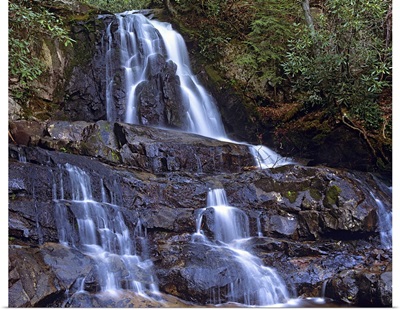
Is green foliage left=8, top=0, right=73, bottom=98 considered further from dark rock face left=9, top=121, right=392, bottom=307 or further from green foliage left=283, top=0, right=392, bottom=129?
green foliage left=283, top=0, right=392, bottom=129

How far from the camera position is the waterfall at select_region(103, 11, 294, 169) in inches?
430

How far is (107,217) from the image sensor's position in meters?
6.69

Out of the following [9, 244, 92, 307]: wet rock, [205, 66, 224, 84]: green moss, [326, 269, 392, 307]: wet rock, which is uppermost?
[205, 66, 224, 84]: green moss

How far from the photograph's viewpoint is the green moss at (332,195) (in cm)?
789

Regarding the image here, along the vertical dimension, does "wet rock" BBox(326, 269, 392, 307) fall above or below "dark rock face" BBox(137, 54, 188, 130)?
below

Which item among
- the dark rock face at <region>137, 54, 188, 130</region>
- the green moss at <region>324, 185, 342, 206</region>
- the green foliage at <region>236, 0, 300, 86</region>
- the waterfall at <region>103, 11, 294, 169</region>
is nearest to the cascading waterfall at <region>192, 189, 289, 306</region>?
the green moss at <region>324, 185, 342, 206</region>

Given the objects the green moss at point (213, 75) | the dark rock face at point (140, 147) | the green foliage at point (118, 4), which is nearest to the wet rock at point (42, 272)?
the dark rock face at point (140, 147)

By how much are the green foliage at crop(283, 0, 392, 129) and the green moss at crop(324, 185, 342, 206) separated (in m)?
2.59

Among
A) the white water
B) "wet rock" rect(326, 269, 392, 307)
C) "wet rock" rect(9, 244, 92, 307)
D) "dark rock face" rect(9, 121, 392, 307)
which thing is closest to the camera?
"wet rock" rect(9, 244, 92, 307)

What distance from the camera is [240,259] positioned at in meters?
6.47

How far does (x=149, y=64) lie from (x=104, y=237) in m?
6.80

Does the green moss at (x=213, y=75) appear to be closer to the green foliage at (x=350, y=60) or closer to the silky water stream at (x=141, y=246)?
the green foliage at (x=350, y=60)

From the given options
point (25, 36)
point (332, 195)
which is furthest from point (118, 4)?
point (332, 195)
